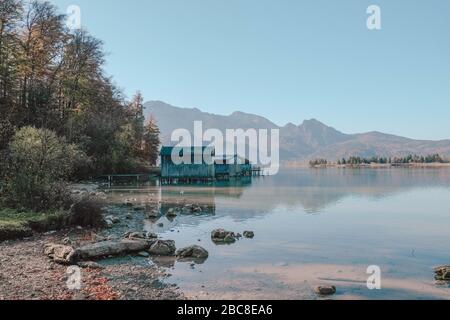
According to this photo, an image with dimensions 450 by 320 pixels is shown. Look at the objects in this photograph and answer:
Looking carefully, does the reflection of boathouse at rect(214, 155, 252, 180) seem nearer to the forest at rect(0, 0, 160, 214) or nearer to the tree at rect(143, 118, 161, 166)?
the tree at rect(143, 118, 161, 166)

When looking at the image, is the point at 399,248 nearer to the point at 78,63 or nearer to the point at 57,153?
the point at 57,153

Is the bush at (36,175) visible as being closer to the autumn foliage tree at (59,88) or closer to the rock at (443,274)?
the autumn foliage tree at (59,88)

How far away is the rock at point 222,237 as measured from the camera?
54.3 feet

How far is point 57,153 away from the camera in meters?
19.3

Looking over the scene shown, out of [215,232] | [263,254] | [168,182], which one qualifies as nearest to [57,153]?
[215,232]

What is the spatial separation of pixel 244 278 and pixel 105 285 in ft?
12.4

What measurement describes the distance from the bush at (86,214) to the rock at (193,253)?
18.5 ft

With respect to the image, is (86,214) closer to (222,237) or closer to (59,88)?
(222,237)

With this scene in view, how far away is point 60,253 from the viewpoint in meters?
11.7

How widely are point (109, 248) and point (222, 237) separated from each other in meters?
5.27

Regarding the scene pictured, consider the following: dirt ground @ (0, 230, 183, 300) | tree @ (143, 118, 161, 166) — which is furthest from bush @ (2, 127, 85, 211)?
tree @ (143, 118, 161, 166)

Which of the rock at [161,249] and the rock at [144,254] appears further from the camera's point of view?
the rock at [161,249]

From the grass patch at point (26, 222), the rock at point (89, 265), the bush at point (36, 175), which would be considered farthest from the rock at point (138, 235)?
the bush at point (36, 175)

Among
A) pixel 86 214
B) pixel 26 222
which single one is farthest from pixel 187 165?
pixel 26 222
